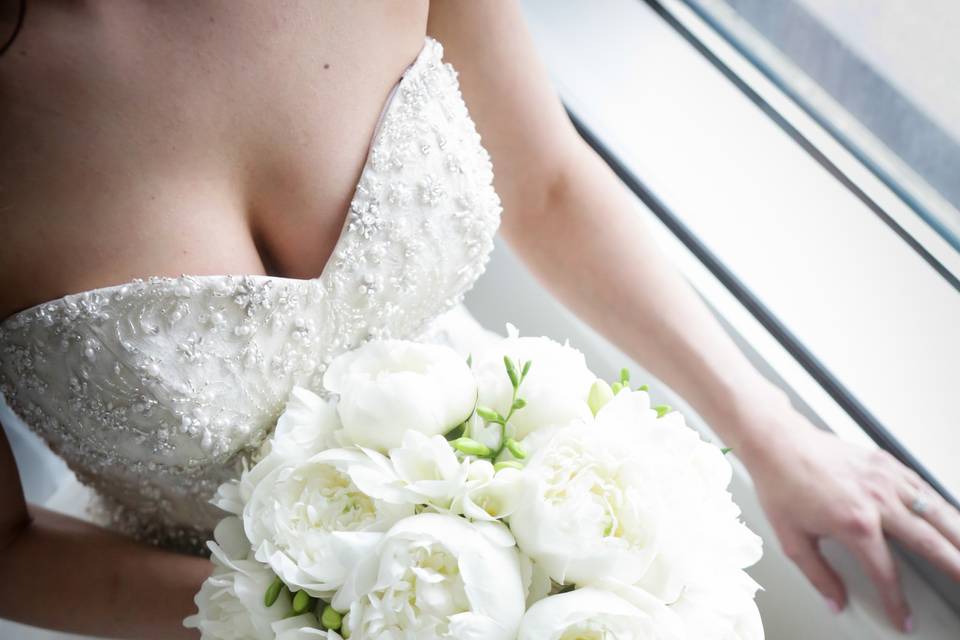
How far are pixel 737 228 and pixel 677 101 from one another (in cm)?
29

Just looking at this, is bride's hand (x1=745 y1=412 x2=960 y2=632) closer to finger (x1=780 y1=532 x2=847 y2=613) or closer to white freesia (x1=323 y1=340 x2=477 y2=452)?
finger (x1=780 y1=532 x2=847 y2=613)

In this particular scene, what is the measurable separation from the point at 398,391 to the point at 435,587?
0.42 feet

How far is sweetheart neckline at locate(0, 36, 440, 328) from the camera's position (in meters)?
0.66

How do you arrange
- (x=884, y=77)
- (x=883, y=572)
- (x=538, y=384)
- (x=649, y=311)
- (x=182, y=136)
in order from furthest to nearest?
(x=884, y=77) → (x=649, y=311) → (x=883, y=572) → (x=182, y=136) → (x=538, y=384)

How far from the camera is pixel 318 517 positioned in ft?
1.65

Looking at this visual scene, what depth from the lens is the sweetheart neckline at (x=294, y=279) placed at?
2.15 feet

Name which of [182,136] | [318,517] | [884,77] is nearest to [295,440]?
[318,517]

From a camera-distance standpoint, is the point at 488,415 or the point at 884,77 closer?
the point at 488,415

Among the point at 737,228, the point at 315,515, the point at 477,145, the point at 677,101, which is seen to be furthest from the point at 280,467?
the point at 677,101

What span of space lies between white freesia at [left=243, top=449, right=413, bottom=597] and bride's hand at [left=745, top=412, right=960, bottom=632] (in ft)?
1.64

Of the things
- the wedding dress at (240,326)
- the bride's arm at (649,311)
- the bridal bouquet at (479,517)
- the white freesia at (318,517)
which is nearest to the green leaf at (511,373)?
the bridal bouquet at (479,517)

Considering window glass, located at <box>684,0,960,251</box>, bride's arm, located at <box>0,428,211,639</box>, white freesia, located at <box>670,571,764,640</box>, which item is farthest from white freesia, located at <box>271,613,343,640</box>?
window glass, located at <box>684,0,960,251</box>

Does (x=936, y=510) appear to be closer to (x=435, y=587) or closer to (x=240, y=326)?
(x=435, y=587)

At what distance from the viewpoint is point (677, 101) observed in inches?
52.1
